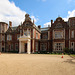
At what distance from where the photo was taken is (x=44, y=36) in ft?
114

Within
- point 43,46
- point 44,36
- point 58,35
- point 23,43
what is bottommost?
point 43,46

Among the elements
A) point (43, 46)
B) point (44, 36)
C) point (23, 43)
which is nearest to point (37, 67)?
point (23, 43)

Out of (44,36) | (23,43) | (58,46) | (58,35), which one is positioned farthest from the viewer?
(44,36)

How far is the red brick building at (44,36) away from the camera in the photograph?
26297mm

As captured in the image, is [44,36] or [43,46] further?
[44,36]

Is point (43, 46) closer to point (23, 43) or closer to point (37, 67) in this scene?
point (23, 43)

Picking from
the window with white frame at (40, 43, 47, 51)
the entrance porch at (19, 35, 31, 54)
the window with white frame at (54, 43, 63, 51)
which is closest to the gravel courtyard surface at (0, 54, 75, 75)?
the entrance porch at (19, 35, 31, 54)

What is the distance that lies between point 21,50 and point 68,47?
16686mm

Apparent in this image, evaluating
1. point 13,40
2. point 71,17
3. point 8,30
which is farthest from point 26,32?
point 71,17

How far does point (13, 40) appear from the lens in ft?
111

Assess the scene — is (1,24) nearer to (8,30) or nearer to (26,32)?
(8,30)

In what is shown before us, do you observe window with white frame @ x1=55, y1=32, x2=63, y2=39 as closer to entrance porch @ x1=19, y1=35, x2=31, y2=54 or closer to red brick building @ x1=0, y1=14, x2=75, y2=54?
red brick building @ x1=0, y1=14, x2=75, y2=54

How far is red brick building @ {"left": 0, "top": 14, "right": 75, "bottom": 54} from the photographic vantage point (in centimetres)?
2630

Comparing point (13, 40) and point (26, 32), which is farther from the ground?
point (26, 32)
